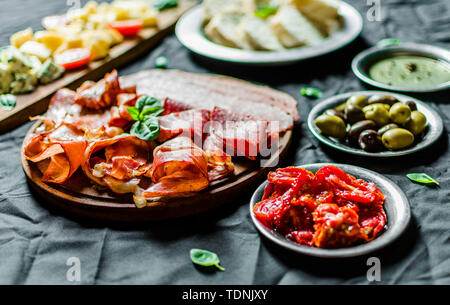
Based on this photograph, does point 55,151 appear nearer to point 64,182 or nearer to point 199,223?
point 64,182

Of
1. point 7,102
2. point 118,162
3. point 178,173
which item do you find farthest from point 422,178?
point 7,102

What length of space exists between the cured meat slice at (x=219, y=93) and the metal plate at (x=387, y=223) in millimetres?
468

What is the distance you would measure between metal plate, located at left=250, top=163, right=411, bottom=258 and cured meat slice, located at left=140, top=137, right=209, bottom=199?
0.22m

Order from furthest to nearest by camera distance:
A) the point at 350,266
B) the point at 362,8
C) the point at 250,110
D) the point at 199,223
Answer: the point at 362,8
the point at 250,110
the point at 199,223
the point at 350,266

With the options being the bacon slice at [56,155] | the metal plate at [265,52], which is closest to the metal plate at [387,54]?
the metal plate at [265,52]

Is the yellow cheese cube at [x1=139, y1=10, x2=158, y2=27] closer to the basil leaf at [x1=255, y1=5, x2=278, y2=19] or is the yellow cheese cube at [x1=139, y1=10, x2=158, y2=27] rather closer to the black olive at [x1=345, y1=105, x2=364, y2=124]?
the basil leaf at [x1=255, y1=5, x2=278, y2=19]

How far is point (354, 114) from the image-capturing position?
1.84 meters

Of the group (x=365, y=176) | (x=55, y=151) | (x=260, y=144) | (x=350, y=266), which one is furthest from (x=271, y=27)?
(x=350, y=266)

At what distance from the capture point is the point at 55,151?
1618mm

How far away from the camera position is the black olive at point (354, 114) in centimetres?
184

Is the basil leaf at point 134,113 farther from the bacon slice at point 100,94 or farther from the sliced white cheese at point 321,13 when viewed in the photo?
the sliced white cheese at point 321,13

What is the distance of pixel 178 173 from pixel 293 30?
1503 millimetres

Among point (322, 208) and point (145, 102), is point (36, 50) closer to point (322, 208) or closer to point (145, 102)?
point (145, 102)

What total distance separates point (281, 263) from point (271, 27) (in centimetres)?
177
